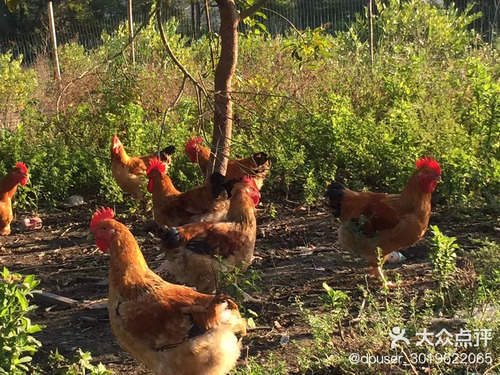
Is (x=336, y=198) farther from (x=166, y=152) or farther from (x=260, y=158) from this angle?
(x=166, y=152)

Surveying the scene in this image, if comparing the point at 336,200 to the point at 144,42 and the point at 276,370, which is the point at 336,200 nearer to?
the point at 276,370

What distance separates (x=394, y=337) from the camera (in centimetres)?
295

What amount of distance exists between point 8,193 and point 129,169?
4.49 ft

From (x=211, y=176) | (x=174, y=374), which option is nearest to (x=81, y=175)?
(x=211, y=176)

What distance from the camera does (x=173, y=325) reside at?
296 cm

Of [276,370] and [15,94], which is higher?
[15,94]

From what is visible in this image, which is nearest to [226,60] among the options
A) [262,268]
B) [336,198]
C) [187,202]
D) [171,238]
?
[187,202]

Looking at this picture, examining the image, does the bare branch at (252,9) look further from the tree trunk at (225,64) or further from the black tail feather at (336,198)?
the black tail feather at (336,198)

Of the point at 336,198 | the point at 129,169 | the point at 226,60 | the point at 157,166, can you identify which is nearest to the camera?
the point at 336,198

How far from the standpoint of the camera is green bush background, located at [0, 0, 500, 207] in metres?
5.98

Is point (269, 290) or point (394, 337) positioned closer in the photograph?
point (394, 337)

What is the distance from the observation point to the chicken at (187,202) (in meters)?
5.21

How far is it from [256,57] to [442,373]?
8.18 metres

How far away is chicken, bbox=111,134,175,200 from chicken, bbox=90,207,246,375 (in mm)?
3424
